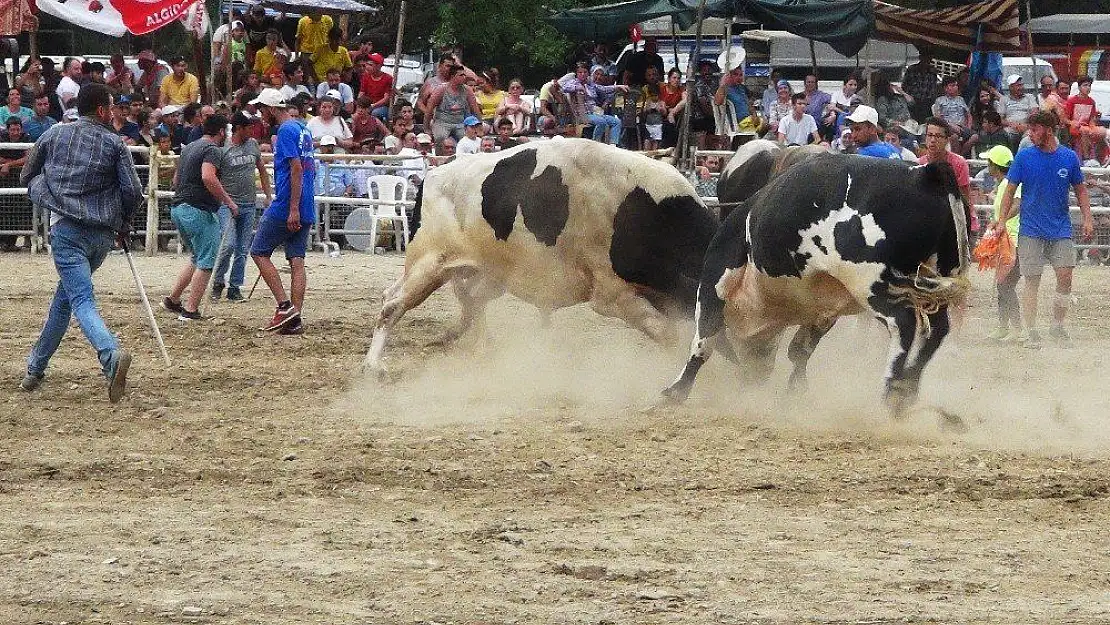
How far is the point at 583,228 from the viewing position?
954cm

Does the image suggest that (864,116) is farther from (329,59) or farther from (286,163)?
(329,59)

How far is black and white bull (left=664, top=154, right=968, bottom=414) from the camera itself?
7.87 meters

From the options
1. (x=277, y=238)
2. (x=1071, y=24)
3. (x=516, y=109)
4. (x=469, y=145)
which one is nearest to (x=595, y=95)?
(x=516, y=109)

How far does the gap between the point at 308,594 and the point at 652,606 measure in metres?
1.11

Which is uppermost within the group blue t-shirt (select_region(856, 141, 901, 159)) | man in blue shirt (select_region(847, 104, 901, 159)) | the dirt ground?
man in blue shirt (select_region(847, 104, 901, 159))

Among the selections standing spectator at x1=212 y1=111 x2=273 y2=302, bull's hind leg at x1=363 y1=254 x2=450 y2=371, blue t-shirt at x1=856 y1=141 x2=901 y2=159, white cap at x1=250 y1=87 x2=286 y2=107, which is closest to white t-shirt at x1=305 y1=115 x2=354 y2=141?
standing spectator at x1=212 y1=111 x2=273 y2=302

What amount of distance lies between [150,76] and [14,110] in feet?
8.53

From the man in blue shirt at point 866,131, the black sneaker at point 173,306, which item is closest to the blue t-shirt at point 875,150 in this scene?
the man in blue shirt at point 866,131

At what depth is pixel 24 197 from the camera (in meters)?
17.6

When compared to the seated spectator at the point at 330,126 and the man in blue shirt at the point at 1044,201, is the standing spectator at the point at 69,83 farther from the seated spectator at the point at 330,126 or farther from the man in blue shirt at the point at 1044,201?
the man in blue shirt at the point at 1044,201

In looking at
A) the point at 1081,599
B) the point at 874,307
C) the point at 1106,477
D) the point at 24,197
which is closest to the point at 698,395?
the point at 874,307

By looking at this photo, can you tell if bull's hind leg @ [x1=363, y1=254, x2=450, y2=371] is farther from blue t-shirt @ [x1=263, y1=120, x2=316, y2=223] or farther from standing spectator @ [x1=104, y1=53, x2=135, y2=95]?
standing spectator @ [x1=104, y1=53, x2=135, y2=95]

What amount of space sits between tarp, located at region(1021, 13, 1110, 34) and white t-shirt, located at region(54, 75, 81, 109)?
683 inches

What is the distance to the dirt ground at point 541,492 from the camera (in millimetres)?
5254
